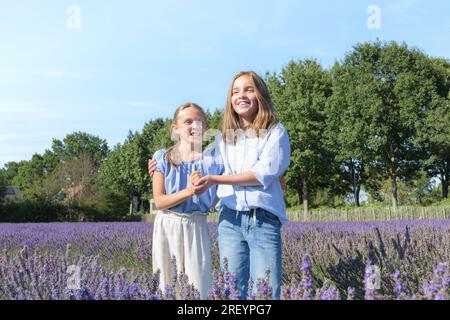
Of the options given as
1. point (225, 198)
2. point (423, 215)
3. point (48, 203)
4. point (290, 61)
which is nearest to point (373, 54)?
point (290, 61)

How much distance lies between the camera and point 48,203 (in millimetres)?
30375

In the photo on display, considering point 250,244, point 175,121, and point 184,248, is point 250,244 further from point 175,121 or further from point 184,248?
point 175,121

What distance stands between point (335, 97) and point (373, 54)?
3.95m

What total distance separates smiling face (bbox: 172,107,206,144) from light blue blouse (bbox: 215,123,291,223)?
0.58 ft

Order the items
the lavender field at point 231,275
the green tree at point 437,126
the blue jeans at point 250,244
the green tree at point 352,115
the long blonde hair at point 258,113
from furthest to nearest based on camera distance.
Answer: the green tree at point 352,115, the green tree at point 437,126, the long blonde hair at point 258,113, the blue jeans at point 250,244, the lavender field at point 231,275

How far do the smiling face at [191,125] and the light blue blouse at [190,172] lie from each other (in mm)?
110

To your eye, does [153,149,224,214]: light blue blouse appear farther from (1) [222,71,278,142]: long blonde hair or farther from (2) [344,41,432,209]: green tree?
(2) [344,41,432,209]: green tree

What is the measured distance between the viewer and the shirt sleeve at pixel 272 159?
96.2 inches

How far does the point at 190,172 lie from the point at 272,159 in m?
0.54

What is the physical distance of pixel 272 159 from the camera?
2.48 meters

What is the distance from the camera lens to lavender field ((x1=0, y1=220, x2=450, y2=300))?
184cm

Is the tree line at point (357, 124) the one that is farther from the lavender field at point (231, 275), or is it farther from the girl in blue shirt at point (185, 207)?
the girl in blue shirt at point (185, 207)

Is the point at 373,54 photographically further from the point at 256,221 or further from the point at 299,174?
the point at 256,221

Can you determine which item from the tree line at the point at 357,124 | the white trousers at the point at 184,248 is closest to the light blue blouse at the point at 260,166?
the white trousers at the point at 184,248
